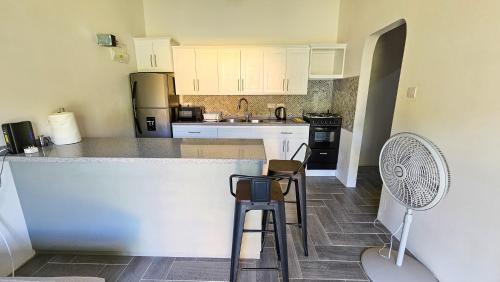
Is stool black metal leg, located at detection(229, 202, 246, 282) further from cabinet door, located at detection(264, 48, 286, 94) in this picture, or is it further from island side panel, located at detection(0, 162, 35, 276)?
cabinet door, located at detection(264, 48, 286, 94)

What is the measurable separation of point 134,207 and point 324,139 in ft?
9.50

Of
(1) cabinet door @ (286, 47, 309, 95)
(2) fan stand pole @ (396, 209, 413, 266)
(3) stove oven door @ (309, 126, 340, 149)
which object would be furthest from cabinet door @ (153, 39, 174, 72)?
(2) fan stand pole @ (396, 209, 413, 266)

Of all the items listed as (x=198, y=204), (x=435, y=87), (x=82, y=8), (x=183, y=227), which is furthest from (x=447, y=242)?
(x=82, y=8)

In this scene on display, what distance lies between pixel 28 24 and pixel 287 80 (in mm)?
3068

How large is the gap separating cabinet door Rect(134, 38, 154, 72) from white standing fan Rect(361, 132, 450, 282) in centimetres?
350

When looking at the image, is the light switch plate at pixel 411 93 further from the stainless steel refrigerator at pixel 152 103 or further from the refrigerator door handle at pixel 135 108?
the refrigerator door handle at pixel 135 108

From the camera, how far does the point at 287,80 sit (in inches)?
147

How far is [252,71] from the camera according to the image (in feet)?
12.2

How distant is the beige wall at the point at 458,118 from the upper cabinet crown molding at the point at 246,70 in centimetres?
169

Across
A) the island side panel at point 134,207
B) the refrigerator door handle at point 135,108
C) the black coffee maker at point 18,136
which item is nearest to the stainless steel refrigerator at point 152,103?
the refrigerator door handle at point 135,108

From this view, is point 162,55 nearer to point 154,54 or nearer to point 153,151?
point 154,54

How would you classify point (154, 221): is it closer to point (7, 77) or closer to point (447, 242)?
point (7, 77)

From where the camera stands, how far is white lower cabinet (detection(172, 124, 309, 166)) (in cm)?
362

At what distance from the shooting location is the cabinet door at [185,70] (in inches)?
143
